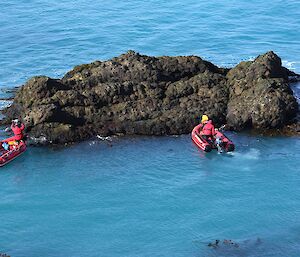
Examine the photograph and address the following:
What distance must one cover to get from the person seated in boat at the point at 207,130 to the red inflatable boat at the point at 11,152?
12759mm

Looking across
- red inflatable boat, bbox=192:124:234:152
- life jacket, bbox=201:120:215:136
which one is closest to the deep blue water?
red inflatable boat, bbox=192:124:234:152

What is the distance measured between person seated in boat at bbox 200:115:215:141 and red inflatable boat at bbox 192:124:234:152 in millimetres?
291

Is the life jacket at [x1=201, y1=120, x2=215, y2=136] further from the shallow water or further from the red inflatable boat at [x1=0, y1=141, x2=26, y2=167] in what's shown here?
the red inflatable boat at [x1=0, y1=141, x2=26, y2=167]

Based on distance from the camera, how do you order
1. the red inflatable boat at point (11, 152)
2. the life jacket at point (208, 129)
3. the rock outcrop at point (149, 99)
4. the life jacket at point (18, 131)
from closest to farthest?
the red inflatable boat at point (11, 152)
the life jacket at point (18, 131)
the life jacket at point (208, 129)
the rock outcrop at point (149, 99)

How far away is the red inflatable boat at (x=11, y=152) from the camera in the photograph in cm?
3794

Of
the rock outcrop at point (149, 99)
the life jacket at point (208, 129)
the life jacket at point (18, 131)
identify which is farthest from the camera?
the rock outcrop at point (149, 99)

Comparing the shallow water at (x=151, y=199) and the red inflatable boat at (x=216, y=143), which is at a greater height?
the red inflatable boat at (x=216, y=143)

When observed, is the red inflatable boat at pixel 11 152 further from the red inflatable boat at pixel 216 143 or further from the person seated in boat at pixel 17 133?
the red inflatable boat at pixel 216 143

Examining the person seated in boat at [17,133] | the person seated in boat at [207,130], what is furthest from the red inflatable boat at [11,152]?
the person seated in boat at [207,130]

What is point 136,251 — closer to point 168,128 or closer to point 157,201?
point 157,201

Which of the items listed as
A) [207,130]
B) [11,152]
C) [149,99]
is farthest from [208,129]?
[11,152]

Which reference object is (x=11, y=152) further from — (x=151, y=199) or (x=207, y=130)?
(x=207, y=130)

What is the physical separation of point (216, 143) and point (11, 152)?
14.3m

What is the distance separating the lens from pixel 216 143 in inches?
1529
